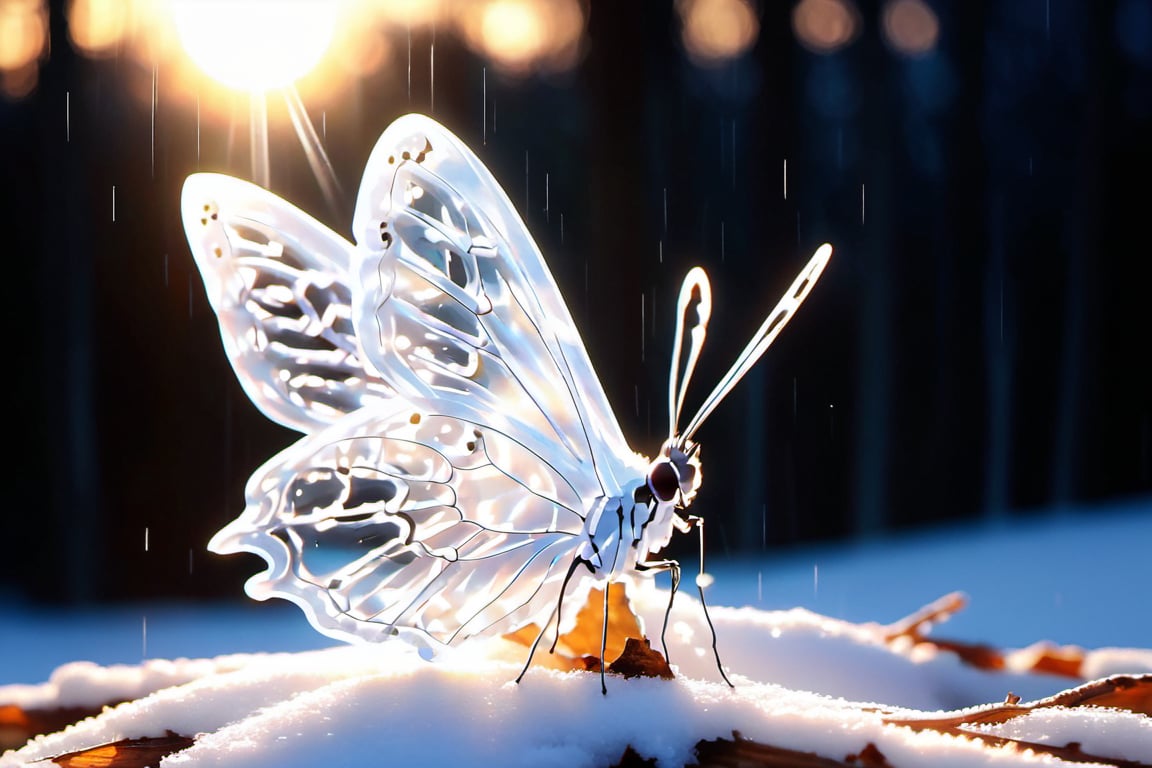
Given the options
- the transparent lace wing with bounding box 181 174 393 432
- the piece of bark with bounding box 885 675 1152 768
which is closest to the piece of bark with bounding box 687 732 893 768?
the piece of bark with bounding box 885 675 1152 768

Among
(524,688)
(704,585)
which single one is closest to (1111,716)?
(704,585)

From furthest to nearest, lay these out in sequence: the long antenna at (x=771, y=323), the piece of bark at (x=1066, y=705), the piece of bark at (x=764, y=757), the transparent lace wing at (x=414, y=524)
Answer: the transparent lace wing at (x=414, y=524)
the long antenna at (x=771, y=323)
the piece of bark at (x=1066, y=705)
the piece of bark at (x=764, y=757)

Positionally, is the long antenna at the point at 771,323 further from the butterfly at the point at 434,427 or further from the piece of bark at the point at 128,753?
the piece of bark at the point at 128,753

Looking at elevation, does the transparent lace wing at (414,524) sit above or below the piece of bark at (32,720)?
above

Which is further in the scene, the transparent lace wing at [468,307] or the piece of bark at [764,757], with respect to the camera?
the transparent lace wing at [468,307]

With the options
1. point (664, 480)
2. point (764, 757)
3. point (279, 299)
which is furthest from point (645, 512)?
point (279, 299)

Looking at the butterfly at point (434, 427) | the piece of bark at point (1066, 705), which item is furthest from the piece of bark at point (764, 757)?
the butterfly at point (434, 427)

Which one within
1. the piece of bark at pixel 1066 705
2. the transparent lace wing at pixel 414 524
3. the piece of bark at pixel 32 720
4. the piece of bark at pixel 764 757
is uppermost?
the transparent lace wing at pixel 414 524

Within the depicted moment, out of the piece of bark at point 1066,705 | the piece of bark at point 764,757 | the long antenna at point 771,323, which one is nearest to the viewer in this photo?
the piece of bark at point 764,757
